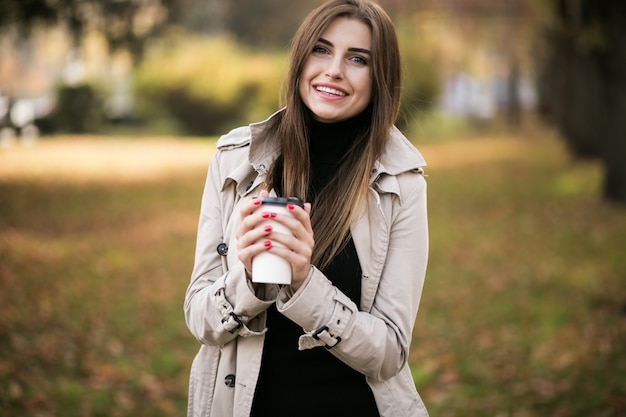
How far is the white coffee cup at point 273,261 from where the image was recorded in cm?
228

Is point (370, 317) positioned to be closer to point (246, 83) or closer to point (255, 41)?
point (246, 83)

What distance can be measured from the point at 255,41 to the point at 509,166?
20.0 metres

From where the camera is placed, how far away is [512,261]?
11555 millimetres

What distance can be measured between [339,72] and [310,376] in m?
1.00

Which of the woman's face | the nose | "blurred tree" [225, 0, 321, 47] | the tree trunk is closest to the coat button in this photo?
the woman's face

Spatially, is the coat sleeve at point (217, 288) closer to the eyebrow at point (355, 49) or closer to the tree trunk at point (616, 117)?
the eyebrow at point (355, 49)

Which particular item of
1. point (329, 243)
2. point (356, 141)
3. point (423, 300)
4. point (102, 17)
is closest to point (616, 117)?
point (423, 300)

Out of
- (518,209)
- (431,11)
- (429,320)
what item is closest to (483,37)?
(431,11)

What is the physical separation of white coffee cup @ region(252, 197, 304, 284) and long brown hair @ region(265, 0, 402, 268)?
0.34 metres

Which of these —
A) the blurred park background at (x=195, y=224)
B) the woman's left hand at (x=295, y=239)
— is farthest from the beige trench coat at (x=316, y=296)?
the blurred park background at (x=195, y=224)

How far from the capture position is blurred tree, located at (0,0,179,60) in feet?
50.2

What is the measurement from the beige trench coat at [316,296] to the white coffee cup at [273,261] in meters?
0.13

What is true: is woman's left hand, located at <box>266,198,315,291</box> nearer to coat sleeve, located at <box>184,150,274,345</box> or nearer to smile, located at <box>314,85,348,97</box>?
coat sleeve, located at <box>184,150,274,345</box>

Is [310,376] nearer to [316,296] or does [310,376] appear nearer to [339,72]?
[316,296]
